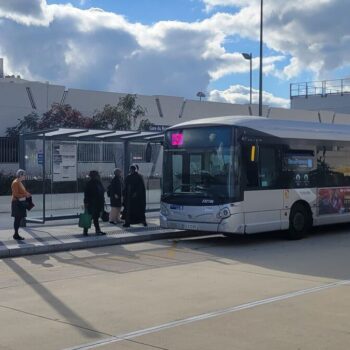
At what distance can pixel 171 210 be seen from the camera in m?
14.3

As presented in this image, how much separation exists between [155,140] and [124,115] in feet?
54.7

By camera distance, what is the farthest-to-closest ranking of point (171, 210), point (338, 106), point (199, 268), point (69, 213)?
point (338, 106), point (69, 213), point (171, 210), point (199, 268)

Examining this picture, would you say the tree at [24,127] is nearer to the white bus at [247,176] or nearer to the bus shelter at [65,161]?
the bus shelter at [65,161]

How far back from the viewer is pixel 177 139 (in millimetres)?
14562

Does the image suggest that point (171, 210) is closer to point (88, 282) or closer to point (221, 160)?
point (221, 160)

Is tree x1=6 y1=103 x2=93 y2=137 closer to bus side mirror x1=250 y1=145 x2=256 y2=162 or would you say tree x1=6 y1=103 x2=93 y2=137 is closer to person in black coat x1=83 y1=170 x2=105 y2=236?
person in black coat x1=83 y1=170 x2=105 y2=236

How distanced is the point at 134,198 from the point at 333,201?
535 centimetres

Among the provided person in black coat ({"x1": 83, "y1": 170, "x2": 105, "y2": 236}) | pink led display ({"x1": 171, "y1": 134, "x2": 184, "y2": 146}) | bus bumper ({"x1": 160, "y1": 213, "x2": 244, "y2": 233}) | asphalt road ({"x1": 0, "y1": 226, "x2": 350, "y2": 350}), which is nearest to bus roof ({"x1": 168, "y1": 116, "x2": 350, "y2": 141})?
pink led display ({"x1": 171, "y1": 134, "x2": 184, "y2": 146})

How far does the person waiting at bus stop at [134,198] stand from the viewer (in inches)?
637

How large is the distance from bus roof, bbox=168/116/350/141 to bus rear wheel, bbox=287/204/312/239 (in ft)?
5.99

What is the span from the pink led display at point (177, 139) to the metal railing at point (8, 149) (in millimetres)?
20509

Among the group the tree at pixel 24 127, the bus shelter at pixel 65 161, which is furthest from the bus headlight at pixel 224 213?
the tree at pixel 24 127

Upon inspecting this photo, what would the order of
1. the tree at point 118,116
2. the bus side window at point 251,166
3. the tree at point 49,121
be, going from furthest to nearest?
the tree at point 118,116, the tree at point 49,121, the bus side window at point 251,166

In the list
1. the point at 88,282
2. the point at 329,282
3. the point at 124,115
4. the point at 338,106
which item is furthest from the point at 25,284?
the point at 338,106
